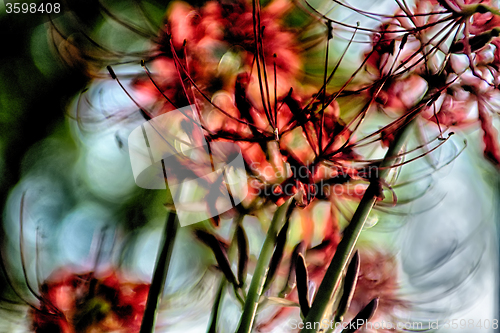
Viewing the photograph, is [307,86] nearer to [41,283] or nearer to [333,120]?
[333,120]

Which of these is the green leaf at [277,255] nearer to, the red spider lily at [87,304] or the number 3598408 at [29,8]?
the red spider lily at [87,304]

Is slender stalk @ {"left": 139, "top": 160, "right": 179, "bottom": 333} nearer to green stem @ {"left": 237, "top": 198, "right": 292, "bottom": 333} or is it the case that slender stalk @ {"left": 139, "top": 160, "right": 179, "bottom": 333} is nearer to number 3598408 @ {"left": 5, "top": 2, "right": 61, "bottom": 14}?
green stem @ {"left": 237, "top": 198, "right": 292, "bottom": 333}

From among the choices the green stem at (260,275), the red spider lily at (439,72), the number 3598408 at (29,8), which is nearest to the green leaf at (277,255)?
the green stem at (260,275)

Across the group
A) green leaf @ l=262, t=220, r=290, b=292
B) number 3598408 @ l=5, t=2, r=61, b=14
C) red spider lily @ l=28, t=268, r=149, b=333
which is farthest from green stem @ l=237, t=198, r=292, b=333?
number 3598408 @ l=5, t=2, r=61, b=14

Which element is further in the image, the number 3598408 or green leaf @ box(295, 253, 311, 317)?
the number 3598408

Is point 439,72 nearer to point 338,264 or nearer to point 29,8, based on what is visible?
point 338,264

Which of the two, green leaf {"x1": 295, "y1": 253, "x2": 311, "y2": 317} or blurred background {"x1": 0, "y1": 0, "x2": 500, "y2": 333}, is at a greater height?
blurred background {"x1": 0, "y1": 0, "x2": 500, "y2": 333}

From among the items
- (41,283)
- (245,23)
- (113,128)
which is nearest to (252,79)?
(245,23)

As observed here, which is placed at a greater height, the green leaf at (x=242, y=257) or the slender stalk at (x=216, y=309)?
the green leaf at (x=242, y=257)
